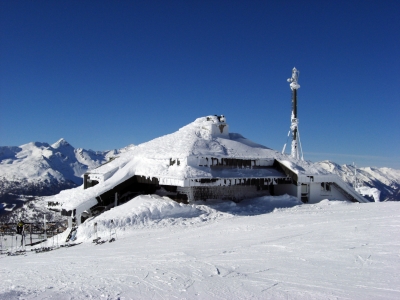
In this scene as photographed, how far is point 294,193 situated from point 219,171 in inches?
251

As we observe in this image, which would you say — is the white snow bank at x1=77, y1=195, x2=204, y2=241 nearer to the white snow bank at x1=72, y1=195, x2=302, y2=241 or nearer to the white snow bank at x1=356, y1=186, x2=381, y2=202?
the white snow bank at x1=72, y1=195, x2=302, y2=241

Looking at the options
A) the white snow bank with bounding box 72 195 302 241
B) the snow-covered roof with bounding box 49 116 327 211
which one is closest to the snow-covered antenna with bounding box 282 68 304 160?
the snow-covered roof with bounding box 49 116 327 211

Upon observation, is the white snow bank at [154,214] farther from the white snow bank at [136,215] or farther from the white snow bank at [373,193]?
the white snow bank at [373,193]

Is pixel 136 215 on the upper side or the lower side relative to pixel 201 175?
lower

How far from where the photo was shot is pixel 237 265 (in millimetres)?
8859

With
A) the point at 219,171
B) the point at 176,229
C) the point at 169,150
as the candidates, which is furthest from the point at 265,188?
the point at 176,229

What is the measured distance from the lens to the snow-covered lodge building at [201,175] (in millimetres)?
22797

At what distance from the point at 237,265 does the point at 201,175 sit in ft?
45.0

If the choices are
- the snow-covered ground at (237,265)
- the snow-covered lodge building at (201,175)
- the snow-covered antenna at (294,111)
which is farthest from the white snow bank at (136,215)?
the snow-covered antenna at (294,111)

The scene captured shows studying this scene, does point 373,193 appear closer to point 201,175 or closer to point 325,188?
point 325,188

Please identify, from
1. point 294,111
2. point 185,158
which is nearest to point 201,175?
point 185,158

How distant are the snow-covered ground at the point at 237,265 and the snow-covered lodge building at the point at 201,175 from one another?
19.9 ft

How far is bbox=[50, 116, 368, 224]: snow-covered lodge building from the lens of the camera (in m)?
22.8

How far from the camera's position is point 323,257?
29.7ft
